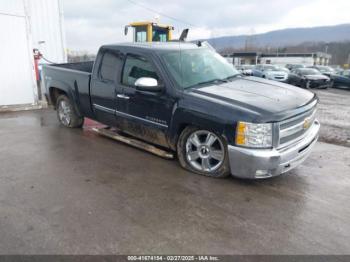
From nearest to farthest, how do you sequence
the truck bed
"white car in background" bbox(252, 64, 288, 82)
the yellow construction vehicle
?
the truck bed, the yellow construction vehicle, "white car in background" bbox(252, 64, 288, 82)

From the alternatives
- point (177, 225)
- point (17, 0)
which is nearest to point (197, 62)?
point (177, 225)

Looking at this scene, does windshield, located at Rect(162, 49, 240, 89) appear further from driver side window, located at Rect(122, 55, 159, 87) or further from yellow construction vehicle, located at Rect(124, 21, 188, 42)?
yellow construction vehicle, located at Rect(124, 21, 188, 42)

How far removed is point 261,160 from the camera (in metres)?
3.60

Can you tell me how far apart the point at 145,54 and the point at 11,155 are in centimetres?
292

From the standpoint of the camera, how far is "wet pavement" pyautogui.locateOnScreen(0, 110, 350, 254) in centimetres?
279

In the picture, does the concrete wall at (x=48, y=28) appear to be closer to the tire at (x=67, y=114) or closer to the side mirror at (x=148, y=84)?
the tire at (x=67, y=114)

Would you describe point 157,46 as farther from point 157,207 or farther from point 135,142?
point 157,207

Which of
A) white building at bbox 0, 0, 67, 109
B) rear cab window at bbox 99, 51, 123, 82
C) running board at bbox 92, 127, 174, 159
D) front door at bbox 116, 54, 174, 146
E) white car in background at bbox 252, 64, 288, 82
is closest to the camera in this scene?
front door at bbox 116, 54, 174, 146

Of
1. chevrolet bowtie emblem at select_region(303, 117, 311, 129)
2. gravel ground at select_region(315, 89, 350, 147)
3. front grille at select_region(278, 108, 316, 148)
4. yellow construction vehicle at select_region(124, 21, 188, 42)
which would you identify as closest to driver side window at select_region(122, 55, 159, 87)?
front grille at select_region(278, 108, 316, 148)

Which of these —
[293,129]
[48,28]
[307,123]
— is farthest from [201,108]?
[48,28]

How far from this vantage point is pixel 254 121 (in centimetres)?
356

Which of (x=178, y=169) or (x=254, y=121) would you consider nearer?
(x=254, y=121)

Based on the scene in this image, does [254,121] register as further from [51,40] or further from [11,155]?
[51,40]

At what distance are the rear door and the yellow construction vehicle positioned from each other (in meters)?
8.52
